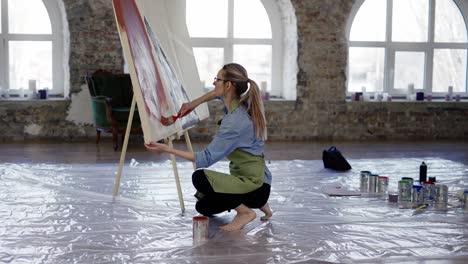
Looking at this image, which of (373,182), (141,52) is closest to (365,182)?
(373,182)

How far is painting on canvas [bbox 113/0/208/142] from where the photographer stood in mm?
3801

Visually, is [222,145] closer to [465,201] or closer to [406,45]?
[465,201]

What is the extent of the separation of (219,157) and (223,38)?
5.86 metres

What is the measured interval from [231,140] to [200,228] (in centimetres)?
54

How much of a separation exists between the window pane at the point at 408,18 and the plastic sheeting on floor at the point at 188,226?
4380 mm

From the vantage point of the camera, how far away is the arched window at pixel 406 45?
32.2ft

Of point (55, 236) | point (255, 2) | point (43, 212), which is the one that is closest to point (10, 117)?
point (255, 2)

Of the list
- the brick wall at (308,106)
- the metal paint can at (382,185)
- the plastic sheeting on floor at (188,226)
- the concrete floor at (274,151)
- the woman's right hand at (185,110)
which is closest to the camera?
the plastic sheeting on floor at (188,226)

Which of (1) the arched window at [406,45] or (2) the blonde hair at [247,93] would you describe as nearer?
(2) the blonde hair at [247,93]

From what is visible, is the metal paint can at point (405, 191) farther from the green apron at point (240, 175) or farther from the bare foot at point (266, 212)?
the green apron at point (240, 175)

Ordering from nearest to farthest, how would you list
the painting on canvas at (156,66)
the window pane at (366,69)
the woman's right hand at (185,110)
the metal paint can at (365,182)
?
the painting on canvas at (156,66) → the woman's right hand at (185,110) → the metal paint can at (365,182) → the window pane at (366,69)

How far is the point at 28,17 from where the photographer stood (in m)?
9.02

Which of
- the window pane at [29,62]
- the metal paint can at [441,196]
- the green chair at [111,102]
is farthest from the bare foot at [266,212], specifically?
the window pane at [29,62]

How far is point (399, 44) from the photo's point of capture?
9.90m
